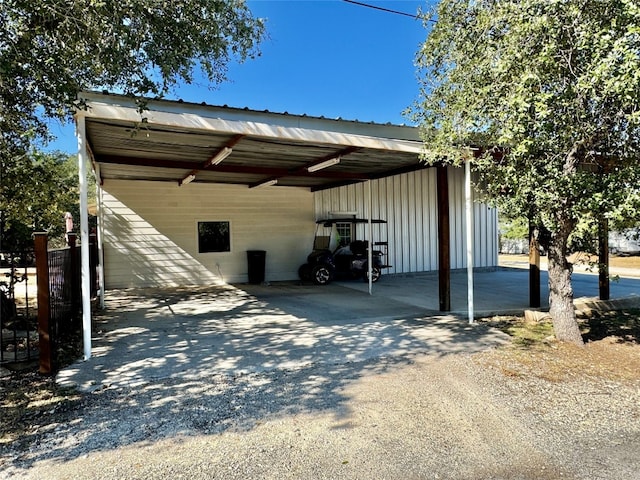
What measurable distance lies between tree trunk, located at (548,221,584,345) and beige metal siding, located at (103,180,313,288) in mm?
7550

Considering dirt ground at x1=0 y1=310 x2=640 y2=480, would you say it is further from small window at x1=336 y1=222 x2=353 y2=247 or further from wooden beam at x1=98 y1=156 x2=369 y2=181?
small window at x1=336 y1=222 x2=353 y2=247

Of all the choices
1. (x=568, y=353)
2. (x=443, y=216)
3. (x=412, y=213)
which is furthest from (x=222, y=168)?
(x=412, y=213)

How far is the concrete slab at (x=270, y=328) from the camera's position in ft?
13.9

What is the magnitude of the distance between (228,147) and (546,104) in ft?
12.9

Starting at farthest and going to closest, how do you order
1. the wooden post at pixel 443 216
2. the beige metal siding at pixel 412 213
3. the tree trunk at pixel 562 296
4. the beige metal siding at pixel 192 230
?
the beige metal siding at pixel 412 213 → the beige metal siding at pixel 192 230 → the wooden post at pixel 443 216 → the tree trunk at pixel 562 296

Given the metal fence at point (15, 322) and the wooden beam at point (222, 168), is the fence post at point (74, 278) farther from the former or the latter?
the wooden beam at point (222, 168)

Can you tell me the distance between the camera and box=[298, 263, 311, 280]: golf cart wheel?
1098 centimetres

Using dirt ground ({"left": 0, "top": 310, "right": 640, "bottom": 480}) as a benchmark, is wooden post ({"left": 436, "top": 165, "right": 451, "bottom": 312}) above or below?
above

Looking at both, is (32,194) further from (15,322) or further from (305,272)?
(305,272)

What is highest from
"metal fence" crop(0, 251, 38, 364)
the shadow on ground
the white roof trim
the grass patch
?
the white roof trim

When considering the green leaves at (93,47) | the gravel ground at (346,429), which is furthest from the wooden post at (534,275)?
the green leaves at (93,47)

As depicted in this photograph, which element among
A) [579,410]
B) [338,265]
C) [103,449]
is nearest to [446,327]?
[579,410]

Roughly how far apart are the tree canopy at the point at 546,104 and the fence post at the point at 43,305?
435 cm

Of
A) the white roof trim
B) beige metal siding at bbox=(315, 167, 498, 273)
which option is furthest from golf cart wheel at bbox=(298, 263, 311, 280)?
the white roof trim
